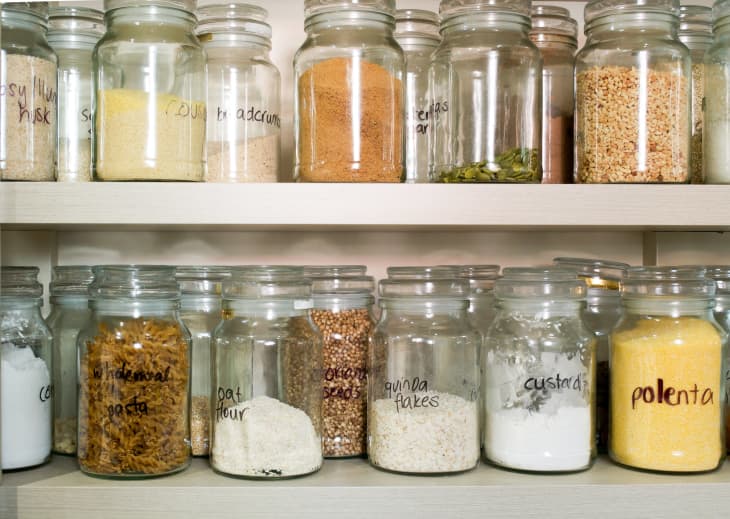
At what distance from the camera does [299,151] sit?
3.21ft

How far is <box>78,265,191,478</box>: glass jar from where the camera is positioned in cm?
88

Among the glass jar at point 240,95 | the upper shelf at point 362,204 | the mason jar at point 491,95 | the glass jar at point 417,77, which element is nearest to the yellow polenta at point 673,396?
the upper shelf at point 362,204

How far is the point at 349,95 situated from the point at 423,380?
1.12 feet

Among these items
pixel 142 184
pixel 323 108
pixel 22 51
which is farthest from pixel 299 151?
pixel 22 51

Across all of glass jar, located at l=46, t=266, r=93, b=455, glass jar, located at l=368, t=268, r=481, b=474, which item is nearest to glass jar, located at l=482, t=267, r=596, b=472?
glass jar, located at l=368, t=268, r=481, b=474

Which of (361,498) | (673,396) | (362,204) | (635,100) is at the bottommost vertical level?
(361,498)

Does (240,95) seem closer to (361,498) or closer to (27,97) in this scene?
(27,97)

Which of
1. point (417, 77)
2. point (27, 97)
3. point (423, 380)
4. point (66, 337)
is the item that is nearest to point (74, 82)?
point (27, 97)

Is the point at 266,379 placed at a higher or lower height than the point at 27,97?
lower

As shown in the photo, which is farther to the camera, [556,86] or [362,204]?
A: [556,86]

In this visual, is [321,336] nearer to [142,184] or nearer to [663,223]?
[142,184]

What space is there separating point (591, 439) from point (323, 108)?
0.49 meters

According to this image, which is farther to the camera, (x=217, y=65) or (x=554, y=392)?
(x=217, y=65)

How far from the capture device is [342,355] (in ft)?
3.27
